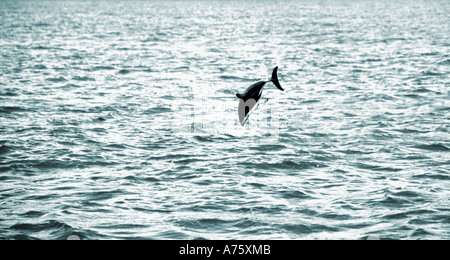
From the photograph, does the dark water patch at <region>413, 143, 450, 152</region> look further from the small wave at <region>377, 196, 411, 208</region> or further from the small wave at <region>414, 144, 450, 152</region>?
the small wave at <region>377, 196, 411, 208</region>

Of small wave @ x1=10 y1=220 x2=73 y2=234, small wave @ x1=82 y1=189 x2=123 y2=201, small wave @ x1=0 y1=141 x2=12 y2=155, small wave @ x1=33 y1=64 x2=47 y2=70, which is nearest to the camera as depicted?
small wave @ x1=10 y1=220 x2=73 y2=234

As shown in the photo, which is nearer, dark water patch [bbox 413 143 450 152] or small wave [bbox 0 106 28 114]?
dark water patch [bbox 413 143 450 152]

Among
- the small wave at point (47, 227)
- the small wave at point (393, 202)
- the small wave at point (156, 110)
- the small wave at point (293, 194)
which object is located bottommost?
the small wave at point (47, 227)

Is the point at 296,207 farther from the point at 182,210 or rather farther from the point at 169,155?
the point at 169,155

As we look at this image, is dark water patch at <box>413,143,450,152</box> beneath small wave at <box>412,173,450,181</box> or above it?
above

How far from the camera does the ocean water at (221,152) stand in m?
16.8

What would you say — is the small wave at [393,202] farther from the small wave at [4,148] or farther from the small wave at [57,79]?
the small wave at [57,79]

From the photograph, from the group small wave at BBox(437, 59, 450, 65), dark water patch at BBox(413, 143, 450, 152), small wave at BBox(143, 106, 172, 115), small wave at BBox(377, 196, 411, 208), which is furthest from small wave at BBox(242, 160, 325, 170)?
small wave at BBox(437, 59, 450, 65)

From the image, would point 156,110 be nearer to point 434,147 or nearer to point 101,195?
point 101,195

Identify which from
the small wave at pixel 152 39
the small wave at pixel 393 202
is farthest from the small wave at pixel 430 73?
the small wave at pixel 152 39

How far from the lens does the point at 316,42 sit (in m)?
69.9

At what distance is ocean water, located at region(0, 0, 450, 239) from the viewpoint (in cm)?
1681
